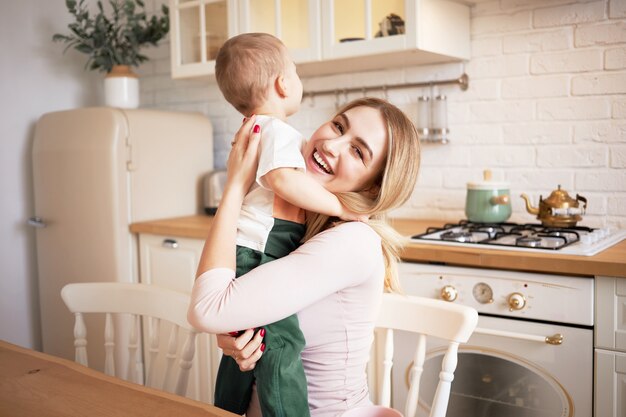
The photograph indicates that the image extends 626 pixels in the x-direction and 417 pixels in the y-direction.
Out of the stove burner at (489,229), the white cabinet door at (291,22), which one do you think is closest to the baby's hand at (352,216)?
the stove burner at (489,229)

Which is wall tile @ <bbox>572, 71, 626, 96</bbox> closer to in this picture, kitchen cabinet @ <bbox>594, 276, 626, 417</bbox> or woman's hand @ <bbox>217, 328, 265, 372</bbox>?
kitchen cabinet @ <bbox>594, 276, 626, 417</bbox>

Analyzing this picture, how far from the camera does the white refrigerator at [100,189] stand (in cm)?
267

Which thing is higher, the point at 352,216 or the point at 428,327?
the point at 352,216

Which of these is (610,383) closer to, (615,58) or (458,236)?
(458,236)

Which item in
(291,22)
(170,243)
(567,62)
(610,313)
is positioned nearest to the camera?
(610,313)

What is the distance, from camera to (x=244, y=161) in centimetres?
122

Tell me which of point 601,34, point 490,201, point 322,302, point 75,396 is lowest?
point 75,396

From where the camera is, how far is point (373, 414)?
36.9 inches

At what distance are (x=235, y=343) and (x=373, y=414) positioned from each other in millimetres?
300

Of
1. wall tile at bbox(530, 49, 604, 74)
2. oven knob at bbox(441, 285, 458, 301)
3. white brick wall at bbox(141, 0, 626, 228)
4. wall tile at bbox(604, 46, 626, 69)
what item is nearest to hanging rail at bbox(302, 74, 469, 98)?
white brick wall at bbox(141, 0, 626, 228)

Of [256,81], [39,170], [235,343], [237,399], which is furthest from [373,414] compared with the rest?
[39,170]

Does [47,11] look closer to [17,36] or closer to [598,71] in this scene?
[17,36]

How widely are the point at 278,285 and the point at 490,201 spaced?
129 cm

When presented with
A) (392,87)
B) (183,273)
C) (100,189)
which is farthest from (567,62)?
(100,189)
